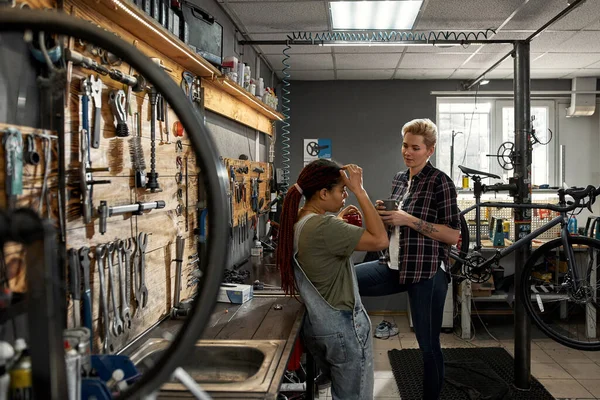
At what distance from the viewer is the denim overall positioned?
170cm

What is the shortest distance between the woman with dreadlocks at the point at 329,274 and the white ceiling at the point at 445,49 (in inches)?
63.7

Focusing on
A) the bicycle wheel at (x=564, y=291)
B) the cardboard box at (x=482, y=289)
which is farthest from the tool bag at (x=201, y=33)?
the cardboard box at (x=482, y=289)

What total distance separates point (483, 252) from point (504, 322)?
86 centimetres

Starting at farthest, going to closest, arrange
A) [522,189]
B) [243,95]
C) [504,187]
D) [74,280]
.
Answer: [504,187], [522,189], [243,95], [74,280]

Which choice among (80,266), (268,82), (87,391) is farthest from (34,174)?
(268,82)

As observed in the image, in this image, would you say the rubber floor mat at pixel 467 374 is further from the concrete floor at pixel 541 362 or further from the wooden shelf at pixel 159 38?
the wooden shelf at pixel 159 38

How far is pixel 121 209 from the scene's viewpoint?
1.38m

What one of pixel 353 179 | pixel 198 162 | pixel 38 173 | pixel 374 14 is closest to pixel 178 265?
pixel 353 179

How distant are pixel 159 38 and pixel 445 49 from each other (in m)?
3.09

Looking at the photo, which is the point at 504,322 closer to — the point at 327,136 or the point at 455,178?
the point at 455,178

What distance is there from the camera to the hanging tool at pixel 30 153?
1.01m

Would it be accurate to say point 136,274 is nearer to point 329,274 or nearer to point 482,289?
point 329,274

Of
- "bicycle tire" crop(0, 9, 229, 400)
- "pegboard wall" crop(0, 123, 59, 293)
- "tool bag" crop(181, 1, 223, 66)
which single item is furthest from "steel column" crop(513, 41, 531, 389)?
"bicycle tire" crop(0, 9, 229, 400)

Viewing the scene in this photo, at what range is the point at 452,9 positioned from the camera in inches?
120
